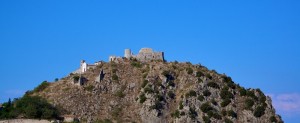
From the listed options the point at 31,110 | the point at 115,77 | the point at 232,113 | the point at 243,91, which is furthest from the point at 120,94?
the point at 243,91

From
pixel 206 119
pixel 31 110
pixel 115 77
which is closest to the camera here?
pixel 206 119

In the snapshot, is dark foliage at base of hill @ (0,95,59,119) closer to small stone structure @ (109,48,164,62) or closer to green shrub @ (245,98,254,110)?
small stone structure @ (109,48,164,62)

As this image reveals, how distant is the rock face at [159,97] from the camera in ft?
512

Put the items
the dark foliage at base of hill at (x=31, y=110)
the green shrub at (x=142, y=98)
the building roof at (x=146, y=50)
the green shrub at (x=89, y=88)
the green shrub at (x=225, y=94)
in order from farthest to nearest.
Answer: the building roof at (x=146, y=50), the green shrub at (x=89, y=88), the green shrub at (x=225, y=94), the green shrub at (x=142, y=98), the dark foliage at base of hill at (x=31, y=110)

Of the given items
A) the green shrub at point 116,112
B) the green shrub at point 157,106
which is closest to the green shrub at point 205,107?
the green shrub at point 157,106

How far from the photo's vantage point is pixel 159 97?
523 ft

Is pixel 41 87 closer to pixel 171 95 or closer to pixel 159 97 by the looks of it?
pixel 159 97

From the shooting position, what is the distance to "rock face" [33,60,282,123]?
156m

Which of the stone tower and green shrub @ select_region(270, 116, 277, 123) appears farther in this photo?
the stone tower

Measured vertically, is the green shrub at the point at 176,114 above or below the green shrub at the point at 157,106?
below

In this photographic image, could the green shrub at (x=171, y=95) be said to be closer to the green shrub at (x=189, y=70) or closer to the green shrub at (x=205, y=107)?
the green shrub at (x=189, y=70)

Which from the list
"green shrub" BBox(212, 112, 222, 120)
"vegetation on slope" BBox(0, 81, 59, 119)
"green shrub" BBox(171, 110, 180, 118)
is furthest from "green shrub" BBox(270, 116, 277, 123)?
"vegetation on slope" BBox(0, 81, 59, 119)

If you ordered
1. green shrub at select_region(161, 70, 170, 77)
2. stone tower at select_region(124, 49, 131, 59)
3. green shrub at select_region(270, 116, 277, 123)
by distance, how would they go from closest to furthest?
green shrub at select_region(270, 116, 277, 123) → green shrub at select_region(161, 70, 170, 77) → stone tower at select_region(124, 49, 131, 59)

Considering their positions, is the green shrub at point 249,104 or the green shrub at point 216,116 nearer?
the green shrub at point 216,116
